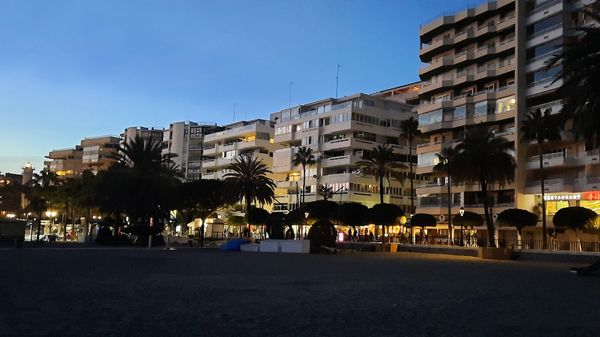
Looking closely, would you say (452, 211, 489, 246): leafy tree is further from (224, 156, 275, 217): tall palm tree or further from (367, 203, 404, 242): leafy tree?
(224, 156, 275, 217): tall palm tree

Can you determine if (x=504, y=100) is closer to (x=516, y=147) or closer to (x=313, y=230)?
(x=516, y=147)

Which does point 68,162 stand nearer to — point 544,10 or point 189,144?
point 189,144

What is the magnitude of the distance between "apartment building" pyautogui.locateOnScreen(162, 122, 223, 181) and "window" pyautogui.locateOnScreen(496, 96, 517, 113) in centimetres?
7926

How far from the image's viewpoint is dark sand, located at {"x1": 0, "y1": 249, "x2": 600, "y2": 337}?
1056 cm

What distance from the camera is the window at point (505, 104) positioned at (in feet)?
239

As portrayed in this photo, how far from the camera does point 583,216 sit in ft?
172

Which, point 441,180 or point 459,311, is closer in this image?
point 459,311

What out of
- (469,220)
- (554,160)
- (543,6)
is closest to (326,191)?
(469,220)

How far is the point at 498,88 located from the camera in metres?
75.8

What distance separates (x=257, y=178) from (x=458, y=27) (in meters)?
34.3

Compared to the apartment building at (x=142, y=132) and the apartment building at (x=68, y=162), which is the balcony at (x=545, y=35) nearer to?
the apartment building at (x=142, y=132)

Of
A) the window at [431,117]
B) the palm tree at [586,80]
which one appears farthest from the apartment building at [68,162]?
the palm tree at [586,80]

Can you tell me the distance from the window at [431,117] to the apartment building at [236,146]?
34.4 meters

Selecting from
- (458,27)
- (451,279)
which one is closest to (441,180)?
(458,27)
